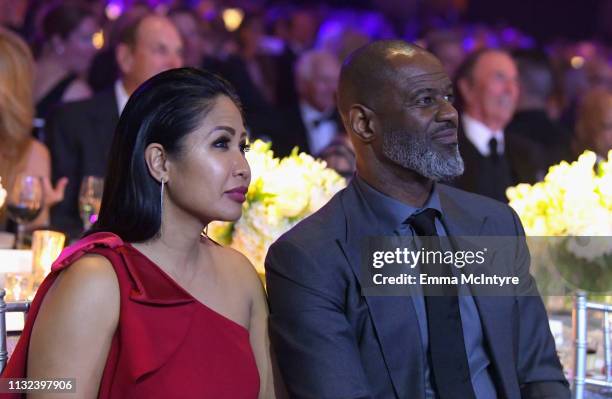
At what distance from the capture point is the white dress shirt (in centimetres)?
673

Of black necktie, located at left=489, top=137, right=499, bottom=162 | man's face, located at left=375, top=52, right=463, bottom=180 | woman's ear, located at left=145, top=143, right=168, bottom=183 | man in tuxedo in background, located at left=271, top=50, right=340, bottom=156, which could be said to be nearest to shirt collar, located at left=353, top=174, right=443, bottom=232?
man's face, located at left=375, top=52, right=463, bottom=180

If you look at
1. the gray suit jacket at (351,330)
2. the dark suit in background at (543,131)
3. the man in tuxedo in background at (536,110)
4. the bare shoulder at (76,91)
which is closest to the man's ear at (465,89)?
the dark suit in background at (543,131)

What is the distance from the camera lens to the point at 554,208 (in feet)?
12.5

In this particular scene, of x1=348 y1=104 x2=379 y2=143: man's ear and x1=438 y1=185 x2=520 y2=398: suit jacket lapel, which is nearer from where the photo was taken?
x1=438 y1=185 x2=520 y2=398: suit jacket lapel

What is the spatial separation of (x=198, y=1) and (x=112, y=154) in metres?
8.44

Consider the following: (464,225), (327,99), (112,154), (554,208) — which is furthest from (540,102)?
(112,154)

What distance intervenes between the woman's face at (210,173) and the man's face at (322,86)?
418cm

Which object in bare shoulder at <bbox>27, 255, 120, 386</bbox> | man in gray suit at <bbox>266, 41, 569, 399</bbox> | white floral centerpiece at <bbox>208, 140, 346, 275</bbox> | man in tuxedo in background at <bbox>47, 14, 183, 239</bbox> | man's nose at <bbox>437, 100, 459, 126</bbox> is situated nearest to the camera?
bare shoulder at <bbox>27, 255, 120, 386</bbox>

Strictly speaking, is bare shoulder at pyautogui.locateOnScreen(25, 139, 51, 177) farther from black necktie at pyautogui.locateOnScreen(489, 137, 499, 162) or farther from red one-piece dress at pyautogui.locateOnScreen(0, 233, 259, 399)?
black necktie at pyautogui.locateOnScreen(489, 137, 499, 162)

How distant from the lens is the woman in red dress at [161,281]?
2.48 metres

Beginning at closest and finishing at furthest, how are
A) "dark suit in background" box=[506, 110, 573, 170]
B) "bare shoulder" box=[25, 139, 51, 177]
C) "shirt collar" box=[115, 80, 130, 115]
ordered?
"bare shoulder" box=[25, 139, 51, 177]
"shirt collar" box=[115, 80, 130, 115]
"dark suit in background" box=[506, 110, 573, 170]

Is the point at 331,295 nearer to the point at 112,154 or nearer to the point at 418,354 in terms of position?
the point at 418,354

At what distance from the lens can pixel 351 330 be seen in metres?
2.81

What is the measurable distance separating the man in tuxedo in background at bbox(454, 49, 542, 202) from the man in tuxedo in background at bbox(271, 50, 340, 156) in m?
0.94
